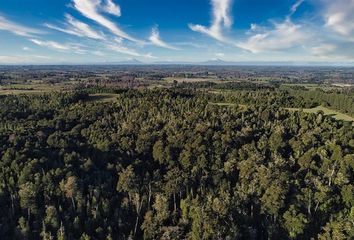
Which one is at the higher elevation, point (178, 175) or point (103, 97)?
point (103, 97)

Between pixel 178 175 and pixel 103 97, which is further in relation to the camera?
pixel 103 97

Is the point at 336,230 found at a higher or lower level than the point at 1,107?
lower

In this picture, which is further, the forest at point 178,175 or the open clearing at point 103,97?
the open clearing at point 103,97

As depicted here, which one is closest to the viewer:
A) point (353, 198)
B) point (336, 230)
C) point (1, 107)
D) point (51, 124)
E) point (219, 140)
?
point (336, 230)

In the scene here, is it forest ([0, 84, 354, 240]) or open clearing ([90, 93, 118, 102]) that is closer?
forest ([0, 84, 354, 240])


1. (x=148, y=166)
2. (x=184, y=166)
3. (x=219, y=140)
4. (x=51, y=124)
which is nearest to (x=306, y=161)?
(x=219, y=140)

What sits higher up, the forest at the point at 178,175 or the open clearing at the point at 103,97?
the open clearing at the point at 103,97

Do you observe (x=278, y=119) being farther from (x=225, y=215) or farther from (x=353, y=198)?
(x=225, y=215)

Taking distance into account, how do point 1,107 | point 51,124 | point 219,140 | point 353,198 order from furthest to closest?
point 1,107 → point 51,124 → point 219,140 → point 353,198
